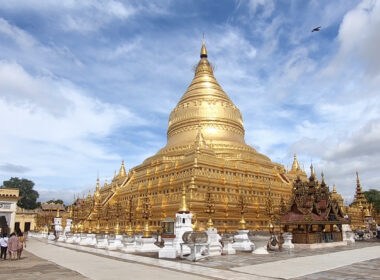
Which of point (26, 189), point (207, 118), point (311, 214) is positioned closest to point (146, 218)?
point (311, 214)

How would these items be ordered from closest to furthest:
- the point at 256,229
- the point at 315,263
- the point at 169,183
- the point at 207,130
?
1. the point at 315,263
2. the point at 256,229
3. the point at 169,183
4. the point at 207,130

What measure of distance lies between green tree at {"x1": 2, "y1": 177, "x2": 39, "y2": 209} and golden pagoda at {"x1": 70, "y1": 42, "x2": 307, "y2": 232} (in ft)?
144

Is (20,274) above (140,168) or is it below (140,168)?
below

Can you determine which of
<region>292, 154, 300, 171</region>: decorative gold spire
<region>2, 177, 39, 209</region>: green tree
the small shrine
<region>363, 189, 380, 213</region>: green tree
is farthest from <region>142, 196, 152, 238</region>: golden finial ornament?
<region>2, 177, 39, 209</region>: green tree

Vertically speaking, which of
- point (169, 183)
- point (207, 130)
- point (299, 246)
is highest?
point (207, 130)

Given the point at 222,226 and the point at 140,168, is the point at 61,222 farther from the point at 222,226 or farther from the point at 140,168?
the point at 222,226

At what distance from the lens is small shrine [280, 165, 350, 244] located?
2008cm

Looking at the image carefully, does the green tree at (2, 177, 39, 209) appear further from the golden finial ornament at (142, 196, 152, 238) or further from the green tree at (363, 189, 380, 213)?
the green tree at (363, 189, 380, 213)

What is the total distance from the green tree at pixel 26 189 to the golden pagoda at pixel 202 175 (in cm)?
4388

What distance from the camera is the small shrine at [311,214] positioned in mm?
20078

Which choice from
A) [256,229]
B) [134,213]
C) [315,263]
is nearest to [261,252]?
[315,263]

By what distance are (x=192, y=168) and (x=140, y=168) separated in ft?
40.3

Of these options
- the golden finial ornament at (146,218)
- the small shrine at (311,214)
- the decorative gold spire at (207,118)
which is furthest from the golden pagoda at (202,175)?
the small shrine at (311,214)

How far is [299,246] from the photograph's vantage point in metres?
19.4
